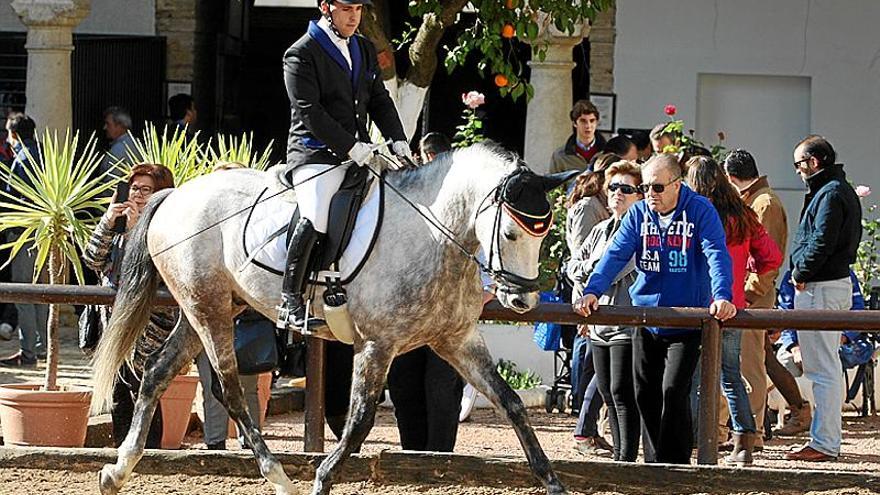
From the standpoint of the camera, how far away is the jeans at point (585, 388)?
10.2 meters

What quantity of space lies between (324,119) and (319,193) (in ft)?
1.02

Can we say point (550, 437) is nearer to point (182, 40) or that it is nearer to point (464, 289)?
point (464, 289)

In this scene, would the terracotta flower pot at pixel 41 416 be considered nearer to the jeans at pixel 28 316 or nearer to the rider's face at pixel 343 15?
the rider's face at pixel 343 15

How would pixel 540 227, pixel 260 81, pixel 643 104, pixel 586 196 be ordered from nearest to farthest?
pixel 540 227 → pixel 586 196 → pixel 643 104 → pixel 260 81

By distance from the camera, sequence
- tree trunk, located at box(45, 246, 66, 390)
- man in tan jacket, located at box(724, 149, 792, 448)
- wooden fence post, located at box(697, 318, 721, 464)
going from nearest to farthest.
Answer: wooden fence post, located at box(697, 318, 721, 464) < tree trunk, located at box(45, 246, 66, 390) < man in tan jacket, located at box(724, 149, 792, 448)

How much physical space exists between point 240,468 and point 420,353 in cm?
111

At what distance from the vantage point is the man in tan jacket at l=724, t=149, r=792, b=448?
1019 cm

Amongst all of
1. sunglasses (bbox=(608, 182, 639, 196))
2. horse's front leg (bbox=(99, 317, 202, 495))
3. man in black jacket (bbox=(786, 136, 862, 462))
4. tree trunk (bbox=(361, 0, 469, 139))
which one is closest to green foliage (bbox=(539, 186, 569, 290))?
tree trunk (bbox=(361, 0, 469, 139))

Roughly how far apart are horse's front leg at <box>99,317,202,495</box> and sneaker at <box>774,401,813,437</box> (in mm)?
4835

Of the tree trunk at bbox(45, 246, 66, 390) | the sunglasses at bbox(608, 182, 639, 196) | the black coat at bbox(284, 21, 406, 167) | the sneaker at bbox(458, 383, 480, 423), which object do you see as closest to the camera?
the black coat at bbox(284, 21, 406, 167)

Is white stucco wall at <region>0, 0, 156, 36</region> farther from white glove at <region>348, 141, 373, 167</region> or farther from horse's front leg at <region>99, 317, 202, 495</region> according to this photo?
white glove at <region>348, 141, 373, 167</region>

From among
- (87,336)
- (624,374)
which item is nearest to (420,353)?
(624,374)

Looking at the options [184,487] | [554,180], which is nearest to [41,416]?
[184,487]

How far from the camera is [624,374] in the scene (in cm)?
838
